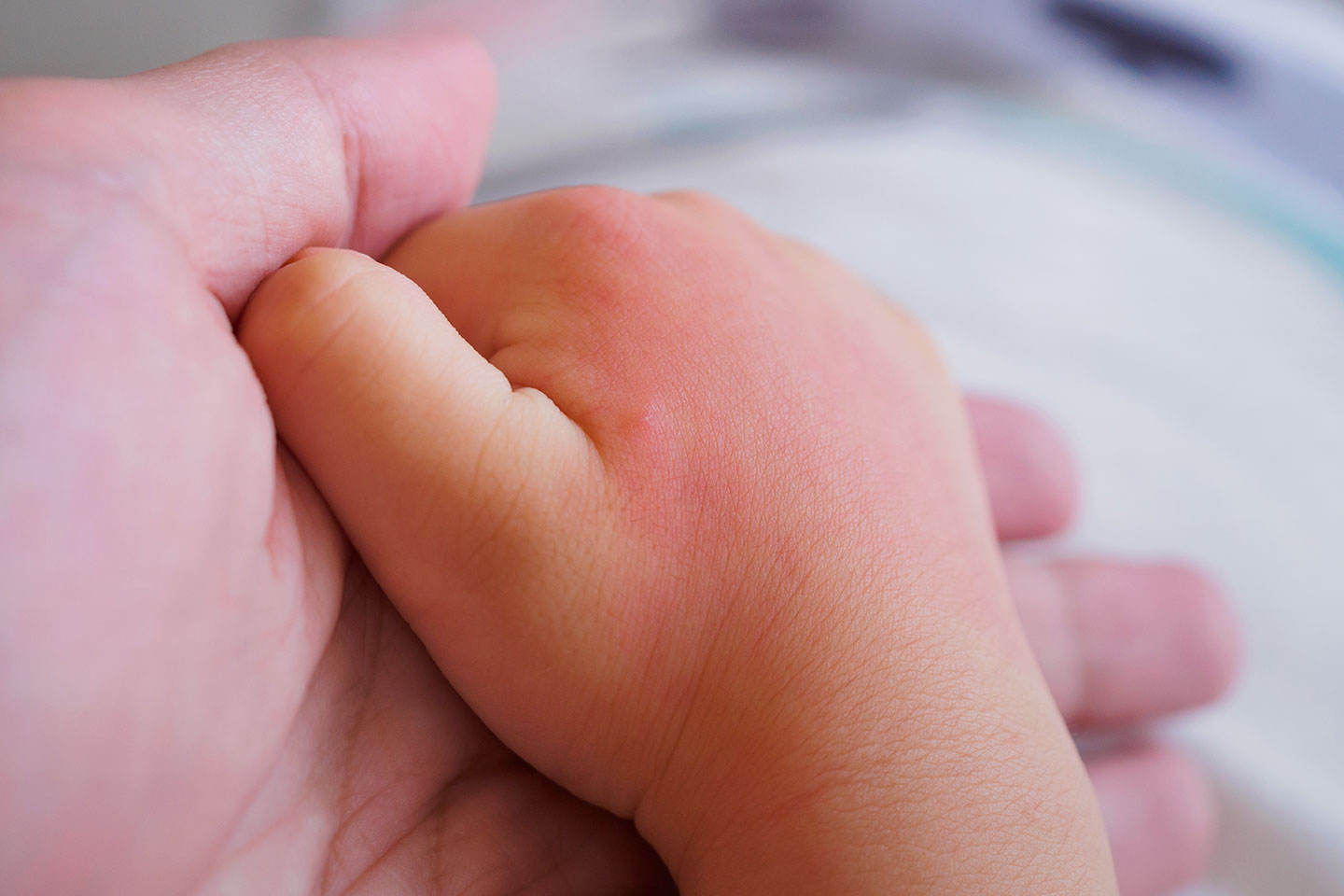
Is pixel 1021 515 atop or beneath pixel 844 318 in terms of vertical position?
beneath

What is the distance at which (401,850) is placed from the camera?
59 centimetres

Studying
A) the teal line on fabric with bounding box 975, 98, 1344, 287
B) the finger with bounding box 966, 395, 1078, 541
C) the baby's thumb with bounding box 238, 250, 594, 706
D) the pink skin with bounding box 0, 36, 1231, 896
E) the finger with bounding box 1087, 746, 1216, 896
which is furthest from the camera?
the teal line on fabric with bounding box 975, 98, 1344, 287

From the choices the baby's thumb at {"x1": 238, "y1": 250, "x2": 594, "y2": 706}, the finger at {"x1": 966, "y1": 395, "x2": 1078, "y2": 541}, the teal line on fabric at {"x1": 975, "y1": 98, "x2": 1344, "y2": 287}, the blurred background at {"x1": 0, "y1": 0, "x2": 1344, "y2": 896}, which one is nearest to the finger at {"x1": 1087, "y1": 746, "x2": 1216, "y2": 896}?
the blurred background at {"x1": 0, "y1": 0, "x2": 1344, "y2": 896}

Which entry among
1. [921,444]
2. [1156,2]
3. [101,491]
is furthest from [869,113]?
[101,491]

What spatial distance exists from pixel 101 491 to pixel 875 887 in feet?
1.19

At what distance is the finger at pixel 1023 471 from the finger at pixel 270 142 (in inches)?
18.2

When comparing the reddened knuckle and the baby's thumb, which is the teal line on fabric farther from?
the baby's thumb

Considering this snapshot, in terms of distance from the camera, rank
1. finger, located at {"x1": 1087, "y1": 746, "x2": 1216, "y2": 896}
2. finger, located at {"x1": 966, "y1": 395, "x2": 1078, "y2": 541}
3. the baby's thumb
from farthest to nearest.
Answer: finger, located at {"x1": 966, "y1": 395, "x2": 1078, "y2": 541} < finger, located at {"x1": 1087, "y1": 746, "x2": 1216, "y2": 896} < the baby's thumb

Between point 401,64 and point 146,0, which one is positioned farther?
point 146,0

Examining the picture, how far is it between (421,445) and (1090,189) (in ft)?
2.95

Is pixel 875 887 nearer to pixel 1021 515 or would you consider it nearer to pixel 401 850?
pixel 401 850

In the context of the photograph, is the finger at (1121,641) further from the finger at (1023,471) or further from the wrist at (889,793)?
the wrist at (889,793)

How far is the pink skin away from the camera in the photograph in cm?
40

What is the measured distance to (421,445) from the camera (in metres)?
0.50
